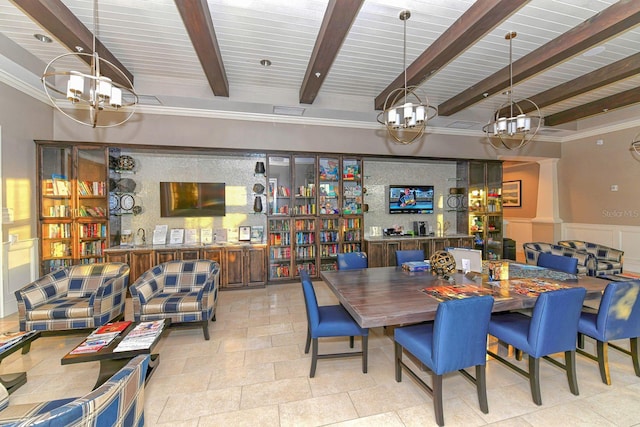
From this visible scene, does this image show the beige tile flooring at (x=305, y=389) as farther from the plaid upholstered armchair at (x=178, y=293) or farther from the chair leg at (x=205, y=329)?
the plaid upholstered armchair at (x=178, y=293)

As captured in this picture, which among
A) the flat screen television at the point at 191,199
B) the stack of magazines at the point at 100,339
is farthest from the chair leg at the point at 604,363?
the flat screen television at the point at 191,199

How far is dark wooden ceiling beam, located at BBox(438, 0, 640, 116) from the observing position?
2.65 m

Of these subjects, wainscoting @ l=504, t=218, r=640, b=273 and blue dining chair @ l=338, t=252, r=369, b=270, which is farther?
wainscoting @ l=504, t=218, r=640, b=273

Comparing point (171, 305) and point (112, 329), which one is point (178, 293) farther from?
point (112, 329)

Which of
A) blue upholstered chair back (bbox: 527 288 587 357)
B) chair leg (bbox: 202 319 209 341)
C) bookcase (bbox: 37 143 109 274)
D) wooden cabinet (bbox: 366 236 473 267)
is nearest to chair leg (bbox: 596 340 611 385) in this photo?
blue upholstered chair back (bbox: 527 288 587 357)

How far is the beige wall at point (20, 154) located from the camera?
3660 millimetres

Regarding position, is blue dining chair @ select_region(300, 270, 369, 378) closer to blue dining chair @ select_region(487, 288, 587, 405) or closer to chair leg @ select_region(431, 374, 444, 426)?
chair leg @ select_region(431, 374, 444, 426)

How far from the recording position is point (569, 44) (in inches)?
122

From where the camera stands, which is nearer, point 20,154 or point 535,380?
point 535,380

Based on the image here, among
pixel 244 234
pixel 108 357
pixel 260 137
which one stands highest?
pixel 260 137

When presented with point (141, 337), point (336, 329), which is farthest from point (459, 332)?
point (141, 337)

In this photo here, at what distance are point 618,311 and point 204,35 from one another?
4.43 metres

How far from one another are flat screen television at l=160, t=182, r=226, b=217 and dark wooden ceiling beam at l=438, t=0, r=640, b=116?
4.82 metres

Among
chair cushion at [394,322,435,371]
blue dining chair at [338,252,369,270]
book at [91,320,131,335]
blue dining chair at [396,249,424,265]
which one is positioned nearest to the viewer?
chair cushion at [394,322,435,371]
